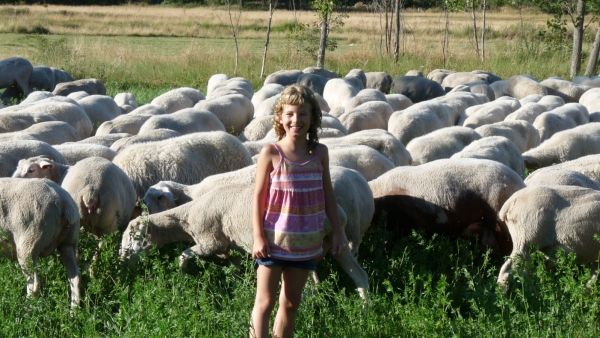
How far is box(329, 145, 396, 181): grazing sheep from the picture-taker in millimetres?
7484

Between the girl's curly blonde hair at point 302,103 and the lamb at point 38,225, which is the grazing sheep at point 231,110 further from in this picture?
the girl's curly blonde hair at point 302,103

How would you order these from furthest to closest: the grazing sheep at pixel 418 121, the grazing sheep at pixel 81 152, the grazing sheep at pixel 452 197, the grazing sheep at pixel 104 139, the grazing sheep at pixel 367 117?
the grazing sheep at pixel 367 117 < the grazing sheep at pixel 418 121 < the grazing sheep at pixel 104 139 < the grazing sheep at pixel 81 152 < the grazing sheep at pixel 452 197

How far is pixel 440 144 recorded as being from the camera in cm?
904

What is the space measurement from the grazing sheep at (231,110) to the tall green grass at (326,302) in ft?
19.0

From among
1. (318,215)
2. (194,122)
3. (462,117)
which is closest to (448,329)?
(318,215)

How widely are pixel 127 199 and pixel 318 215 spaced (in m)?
3.09

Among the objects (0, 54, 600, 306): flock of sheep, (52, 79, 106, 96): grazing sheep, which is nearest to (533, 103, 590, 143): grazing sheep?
(0, 54, 600, 306): flock of sheep

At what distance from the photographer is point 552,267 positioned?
219 inches

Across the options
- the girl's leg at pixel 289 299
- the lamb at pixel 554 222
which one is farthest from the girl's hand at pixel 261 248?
the lamb at pixel 554 222

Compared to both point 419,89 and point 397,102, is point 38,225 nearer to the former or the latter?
point 397,102

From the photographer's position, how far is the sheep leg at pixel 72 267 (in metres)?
5.41

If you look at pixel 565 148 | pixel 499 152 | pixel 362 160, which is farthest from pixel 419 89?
pixel 362 160

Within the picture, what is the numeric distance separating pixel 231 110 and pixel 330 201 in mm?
7944

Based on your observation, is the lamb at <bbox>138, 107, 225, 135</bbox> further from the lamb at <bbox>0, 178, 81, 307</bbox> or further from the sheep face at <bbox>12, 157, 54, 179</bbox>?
the lamb at <bbox>0, 178, 81, 307</bbox>
